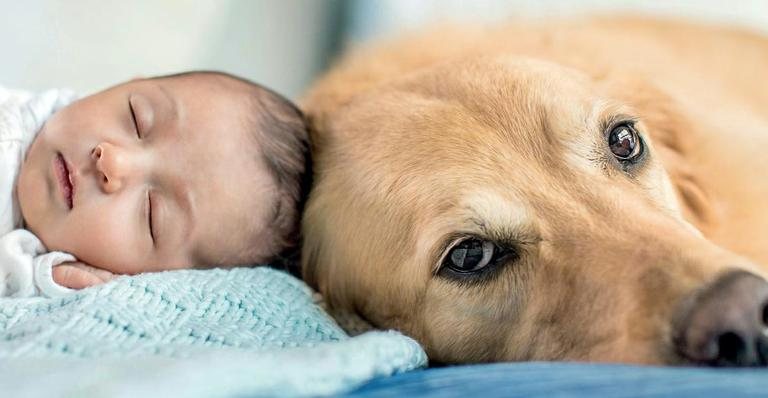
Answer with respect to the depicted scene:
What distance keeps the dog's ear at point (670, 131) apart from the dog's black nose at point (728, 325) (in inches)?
25.1

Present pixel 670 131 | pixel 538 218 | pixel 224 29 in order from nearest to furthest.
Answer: pixel 538 218
pixel 670 131
pixel 224 29

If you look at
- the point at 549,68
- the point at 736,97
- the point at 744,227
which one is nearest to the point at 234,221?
the point at 549,68

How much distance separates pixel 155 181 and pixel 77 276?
0.86 ft

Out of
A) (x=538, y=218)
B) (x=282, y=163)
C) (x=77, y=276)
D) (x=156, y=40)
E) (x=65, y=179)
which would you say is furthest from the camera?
(x=156, y=40)

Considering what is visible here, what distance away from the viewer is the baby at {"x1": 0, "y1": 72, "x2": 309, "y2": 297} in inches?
63.8

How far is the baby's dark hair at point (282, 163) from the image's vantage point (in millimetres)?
1791

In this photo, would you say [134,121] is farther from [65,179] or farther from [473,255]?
[473,255]

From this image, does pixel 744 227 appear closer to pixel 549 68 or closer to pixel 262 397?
pixel 549 68

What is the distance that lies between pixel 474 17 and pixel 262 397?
220 cm

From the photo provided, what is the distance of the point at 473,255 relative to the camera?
147 centimetres

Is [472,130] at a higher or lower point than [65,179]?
higher

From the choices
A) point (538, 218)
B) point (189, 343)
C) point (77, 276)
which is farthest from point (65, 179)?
point (538, 218)

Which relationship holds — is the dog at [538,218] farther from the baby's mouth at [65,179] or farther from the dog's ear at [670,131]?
the baby's mouth at [65,179]

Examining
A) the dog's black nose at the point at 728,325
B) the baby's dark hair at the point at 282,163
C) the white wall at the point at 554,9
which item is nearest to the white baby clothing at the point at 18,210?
the baby's dark hair at the point at 282,163
